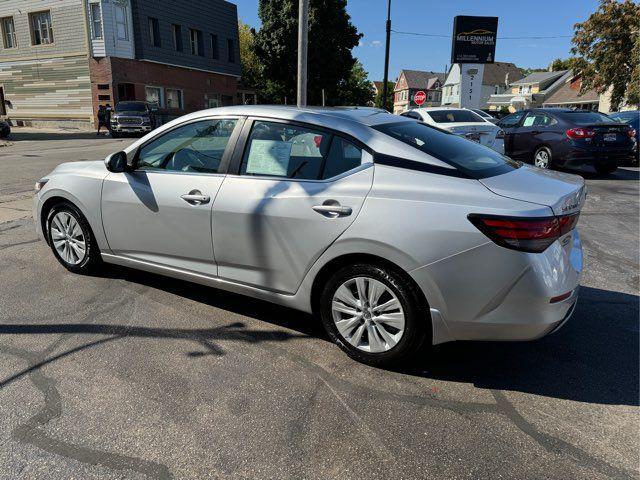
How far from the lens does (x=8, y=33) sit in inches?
1233

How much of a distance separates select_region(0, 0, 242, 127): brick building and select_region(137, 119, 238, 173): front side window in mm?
27698

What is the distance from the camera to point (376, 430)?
8.32 ft

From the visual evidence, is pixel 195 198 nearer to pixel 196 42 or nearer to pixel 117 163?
pixel 117 163

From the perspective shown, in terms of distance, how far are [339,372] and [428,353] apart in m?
0.67

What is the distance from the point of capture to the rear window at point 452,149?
303cm

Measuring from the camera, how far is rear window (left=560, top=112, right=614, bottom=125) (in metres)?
10.9

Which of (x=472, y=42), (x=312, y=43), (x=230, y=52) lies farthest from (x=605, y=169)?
(x=230, y=52)

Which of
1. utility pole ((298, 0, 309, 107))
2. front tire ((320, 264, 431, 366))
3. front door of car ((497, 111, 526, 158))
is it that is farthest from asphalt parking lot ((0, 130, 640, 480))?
front door of car ((497, 111, 526, 158))

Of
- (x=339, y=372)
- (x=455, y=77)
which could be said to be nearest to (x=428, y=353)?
(x=339, y=372)

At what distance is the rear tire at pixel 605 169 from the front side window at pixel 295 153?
10197 mm

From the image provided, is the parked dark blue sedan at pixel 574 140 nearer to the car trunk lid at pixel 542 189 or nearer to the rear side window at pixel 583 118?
the rear side window at pixel 583 118

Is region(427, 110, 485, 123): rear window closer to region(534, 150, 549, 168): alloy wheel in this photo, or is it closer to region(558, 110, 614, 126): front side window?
region(534, 150, 549, 168): alloy wheel

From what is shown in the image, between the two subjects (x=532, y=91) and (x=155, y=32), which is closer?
(x=155, y=32)

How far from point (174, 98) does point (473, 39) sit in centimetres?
2112
